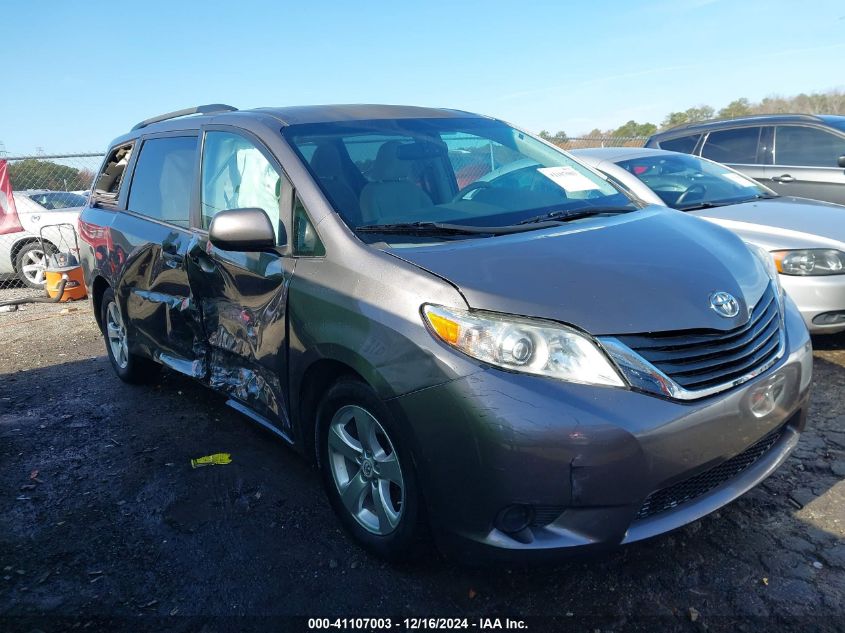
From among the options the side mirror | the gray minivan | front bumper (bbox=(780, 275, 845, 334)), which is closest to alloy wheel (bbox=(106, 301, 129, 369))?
the gray minivan

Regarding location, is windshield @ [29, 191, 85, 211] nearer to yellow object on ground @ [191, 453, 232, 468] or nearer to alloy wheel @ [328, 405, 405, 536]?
yellow object on ground @ [191, 453, 232, 468]

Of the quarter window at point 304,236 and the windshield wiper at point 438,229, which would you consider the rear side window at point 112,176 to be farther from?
the windshield wiper at point 438,229

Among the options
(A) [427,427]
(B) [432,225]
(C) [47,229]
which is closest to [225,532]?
(A) [427,427]

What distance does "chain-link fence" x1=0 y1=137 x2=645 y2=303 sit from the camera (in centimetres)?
977

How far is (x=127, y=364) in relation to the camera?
4.92m

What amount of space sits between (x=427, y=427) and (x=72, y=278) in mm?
8385

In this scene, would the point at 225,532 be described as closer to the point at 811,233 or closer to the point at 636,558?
the point at 636,558

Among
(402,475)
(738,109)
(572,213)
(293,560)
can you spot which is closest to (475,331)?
(402,475)

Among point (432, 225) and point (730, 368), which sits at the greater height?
point (432, 225)

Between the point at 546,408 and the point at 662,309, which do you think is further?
the point at 662,309

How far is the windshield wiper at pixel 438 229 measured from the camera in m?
2.68

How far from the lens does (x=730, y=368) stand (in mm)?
2258

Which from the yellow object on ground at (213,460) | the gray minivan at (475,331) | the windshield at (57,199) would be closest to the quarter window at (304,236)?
the gray minivan at (475,331)

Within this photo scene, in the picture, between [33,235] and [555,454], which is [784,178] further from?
[33,235]
